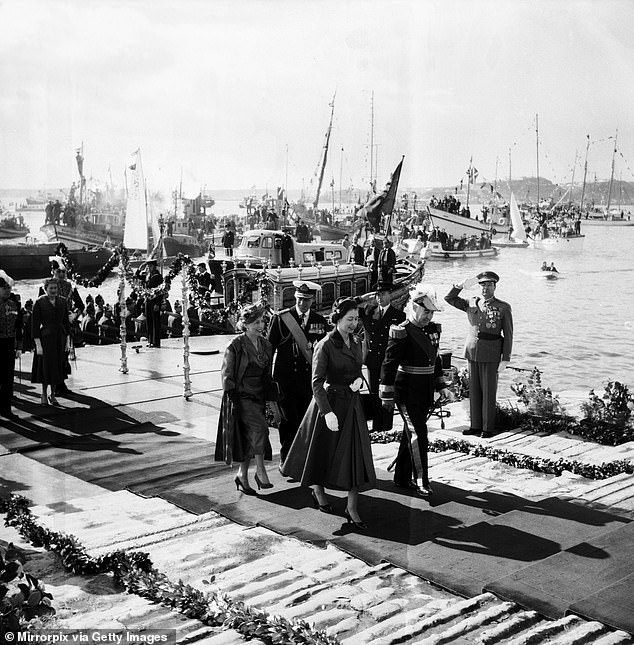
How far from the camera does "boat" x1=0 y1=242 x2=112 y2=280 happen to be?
32.4 ft

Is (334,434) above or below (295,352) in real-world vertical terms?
below

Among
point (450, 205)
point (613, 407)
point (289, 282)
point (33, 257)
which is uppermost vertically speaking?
point (450, 205)

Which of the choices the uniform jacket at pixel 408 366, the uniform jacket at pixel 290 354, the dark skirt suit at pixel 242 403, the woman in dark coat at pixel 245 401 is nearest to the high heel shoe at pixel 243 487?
the woman in dark coat at pixel 245 401

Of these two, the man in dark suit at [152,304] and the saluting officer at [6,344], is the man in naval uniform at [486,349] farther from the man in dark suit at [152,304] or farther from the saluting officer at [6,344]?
the man in dark suit at [152,304]

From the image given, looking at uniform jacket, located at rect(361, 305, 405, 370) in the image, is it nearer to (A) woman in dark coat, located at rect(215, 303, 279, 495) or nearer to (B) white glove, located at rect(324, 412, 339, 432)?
(A) woman in dark coat, located at rect(215, 303, 279, 495)

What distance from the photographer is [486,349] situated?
7.09 m

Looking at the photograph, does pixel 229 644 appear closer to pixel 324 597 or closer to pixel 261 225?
pixel 324 597

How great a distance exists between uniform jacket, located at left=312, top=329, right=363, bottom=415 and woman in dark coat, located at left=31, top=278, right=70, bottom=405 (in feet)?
12.4

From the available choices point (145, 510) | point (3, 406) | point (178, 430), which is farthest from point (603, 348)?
point (3, 406)

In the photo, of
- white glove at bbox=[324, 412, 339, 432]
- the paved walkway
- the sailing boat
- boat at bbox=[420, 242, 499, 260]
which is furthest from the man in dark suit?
white glove at bbox=[324, 412, 339, 432]

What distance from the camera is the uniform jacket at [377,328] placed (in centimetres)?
693

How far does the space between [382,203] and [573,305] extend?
6.95 ft

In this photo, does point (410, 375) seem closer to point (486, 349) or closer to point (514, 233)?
point (486, 349)

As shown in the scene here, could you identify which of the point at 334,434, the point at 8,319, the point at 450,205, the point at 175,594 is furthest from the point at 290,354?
the point at 450,205
